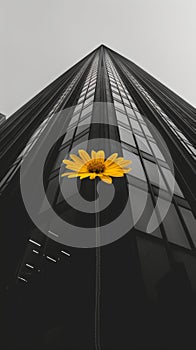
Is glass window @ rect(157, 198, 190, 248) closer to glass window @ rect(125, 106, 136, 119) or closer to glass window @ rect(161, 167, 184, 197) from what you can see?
glass window @ rect(161, 167, 184, 197)

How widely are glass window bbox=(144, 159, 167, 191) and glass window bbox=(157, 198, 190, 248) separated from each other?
1.45 feet

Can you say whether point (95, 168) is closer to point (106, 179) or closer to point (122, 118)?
point (106, 179)

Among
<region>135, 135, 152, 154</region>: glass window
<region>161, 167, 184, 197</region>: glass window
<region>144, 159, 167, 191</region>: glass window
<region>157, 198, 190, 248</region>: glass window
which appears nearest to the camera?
<region>157, 198, 190, 248</region>: glass window

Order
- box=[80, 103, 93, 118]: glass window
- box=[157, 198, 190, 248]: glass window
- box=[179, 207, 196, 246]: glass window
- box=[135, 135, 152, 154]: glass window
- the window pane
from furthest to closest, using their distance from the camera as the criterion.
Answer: box=[80, 103, 93, 118]: glass window
box=[135, 135, 152, 154]: glass window
the window pane
box=[179, 207, 196, 246]: glass window
box=[157, 198, 190, 248]: glass window

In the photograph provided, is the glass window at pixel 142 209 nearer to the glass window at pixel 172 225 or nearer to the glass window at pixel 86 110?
the glass window at pixel 172 225

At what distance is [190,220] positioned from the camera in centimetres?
277

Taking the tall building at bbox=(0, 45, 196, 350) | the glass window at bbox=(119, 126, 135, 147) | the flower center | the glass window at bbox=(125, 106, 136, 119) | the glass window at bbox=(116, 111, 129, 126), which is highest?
the glass window at bbox=(125, 106, 136, 119)

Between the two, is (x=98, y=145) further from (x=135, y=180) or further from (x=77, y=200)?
(x=77, y=200)

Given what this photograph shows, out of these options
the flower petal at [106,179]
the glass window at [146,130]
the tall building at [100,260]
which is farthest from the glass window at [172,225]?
the glass window at [146,130]

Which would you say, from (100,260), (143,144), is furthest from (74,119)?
(100,260)

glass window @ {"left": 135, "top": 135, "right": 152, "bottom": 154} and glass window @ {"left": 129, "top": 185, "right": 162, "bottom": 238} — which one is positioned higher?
glass window @ {"left": 135, "top": 135, "right": 152, "bottom": 154}

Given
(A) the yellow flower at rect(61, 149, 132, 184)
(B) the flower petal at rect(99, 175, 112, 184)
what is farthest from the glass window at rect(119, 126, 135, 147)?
(B) the flower petal at rect(99, 175, 112, 184)

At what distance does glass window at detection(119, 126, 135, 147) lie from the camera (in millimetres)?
4581

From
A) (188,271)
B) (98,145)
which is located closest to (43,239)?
(188,271)
